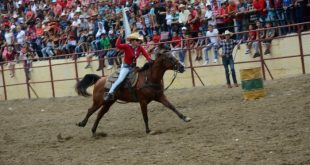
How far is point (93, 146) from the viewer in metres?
11.8

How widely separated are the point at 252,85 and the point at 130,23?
31.5ft

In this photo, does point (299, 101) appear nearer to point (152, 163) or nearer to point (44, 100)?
point (152, 163)

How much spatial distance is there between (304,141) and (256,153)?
2.96 feet

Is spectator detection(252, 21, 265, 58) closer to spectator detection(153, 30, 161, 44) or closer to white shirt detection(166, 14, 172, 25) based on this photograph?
white shirt detection(166, 14, 172, 25)

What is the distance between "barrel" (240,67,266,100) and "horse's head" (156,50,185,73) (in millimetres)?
2893

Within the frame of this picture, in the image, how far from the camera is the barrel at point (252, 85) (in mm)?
14992

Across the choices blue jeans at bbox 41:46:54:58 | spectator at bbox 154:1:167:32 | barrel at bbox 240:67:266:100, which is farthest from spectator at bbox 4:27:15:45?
barrel at bbox 240:67:266:100

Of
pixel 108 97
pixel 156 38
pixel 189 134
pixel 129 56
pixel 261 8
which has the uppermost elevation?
pixel 261 8

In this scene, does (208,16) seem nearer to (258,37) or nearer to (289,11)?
(258,37)

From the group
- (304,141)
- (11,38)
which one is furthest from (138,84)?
(11,38)

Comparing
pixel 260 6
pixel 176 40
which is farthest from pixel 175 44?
pixel 260 6

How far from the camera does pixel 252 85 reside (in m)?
15.0

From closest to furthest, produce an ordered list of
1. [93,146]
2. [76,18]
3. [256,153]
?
[256,153] < [93,146] < [76,18]

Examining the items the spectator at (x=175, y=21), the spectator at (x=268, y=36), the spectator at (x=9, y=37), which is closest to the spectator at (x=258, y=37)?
the spectator at (x=268, y=36)
